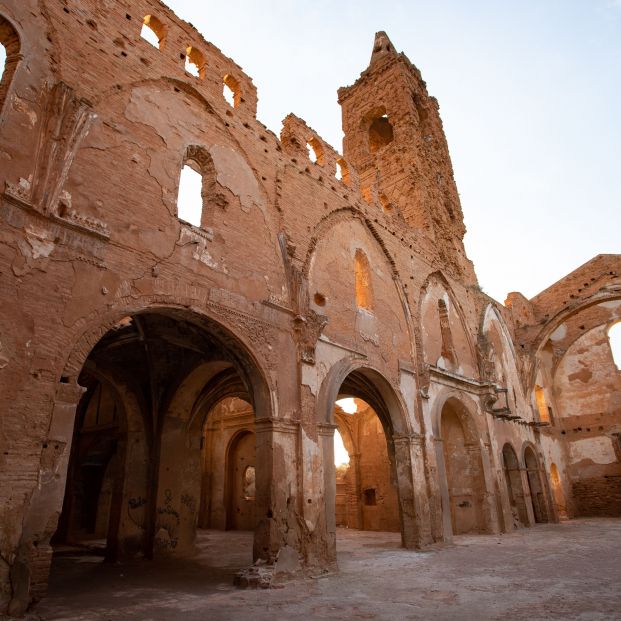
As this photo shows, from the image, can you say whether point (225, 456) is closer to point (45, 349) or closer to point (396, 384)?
point (396, 384)

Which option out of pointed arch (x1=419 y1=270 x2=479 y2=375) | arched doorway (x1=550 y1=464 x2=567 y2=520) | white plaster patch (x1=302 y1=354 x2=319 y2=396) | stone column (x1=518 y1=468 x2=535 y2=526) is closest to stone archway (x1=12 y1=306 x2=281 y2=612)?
white plaster patch (x1=302 y1=354 x2=319 y2=396)

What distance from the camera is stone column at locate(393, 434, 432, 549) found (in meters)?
10.8

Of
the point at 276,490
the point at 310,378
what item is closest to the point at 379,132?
the point at 310,378

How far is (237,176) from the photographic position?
352 inches

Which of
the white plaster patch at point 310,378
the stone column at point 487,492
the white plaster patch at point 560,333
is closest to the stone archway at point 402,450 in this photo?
the white plaster patch at point 310,378

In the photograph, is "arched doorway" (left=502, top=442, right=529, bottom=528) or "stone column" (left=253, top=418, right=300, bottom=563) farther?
"arched doorway" (left=502, top=442, right=529, bottom=528)

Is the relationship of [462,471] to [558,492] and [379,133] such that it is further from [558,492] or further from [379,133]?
[379,133]

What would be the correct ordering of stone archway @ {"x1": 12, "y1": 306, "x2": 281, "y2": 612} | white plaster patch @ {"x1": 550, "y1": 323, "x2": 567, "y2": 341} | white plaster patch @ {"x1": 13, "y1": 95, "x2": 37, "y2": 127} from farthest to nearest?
white plaster patch @ {"x1": 550, "y1": 323, "x2": 567, "y2": 341}, stone archway @ {"x1": 12, "y1": 306, "x2": 281, "y2": 612}, white plaster patch @ {"x1": 13, "y1": 95, "x2": 37, "y2": 127}

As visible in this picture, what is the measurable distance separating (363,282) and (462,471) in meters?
6.78

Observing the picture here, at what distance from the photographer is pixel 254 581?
676 cm

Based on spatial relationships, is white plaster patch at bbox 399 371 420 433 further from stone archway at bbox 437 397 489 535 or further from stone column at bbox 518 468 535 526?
stone column at bbox 518 468 535 526

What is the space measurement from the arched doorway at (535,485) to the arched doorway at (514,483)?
5.15 feet

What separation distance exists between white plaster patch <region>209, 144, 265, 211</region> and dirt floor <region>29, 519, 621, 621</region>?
20.4 feet

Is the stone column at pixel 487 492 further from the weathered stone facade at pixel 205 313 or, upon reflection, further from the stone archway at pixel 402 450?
the stone archway at pixel 402 450
